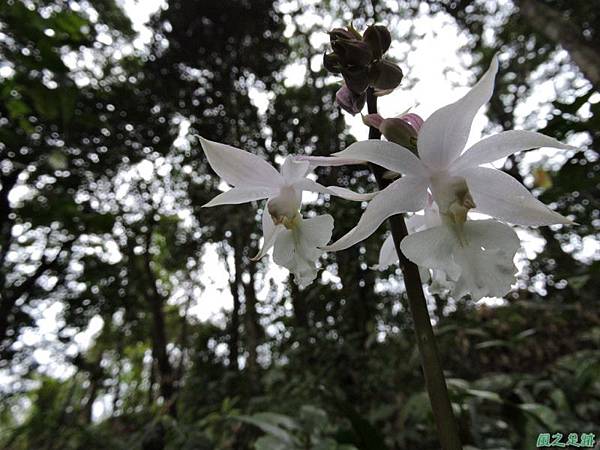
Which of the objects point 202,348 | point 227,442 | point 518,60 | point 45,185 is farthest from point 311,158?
point 518,60

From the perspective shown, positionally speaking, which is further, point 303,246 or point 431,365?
point 303,246

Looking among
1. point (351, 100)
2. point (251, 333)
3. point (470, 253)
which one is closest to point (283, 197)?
point (351, 100)

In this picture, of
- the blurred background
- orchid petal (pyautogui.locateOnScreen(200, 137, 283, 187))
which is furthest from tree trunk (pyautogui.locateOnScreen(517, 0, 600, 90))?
orchid petal (pyautogui.locateOnScreen(200, 137, 283, 187))

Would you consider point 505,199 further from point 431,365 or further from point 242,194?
point 242,194

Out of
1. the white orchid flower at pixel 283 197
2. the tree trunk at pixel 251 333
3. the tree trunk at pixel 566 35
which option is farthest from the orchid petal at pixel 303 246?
the tree trunk at pixel 251 333

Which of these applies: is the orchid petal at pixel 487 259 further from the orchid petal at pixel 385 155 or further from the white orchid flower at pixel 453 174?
the orchid petal at pixel 385 155

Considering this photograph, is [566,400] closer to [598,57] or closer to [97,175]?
[598,57]
